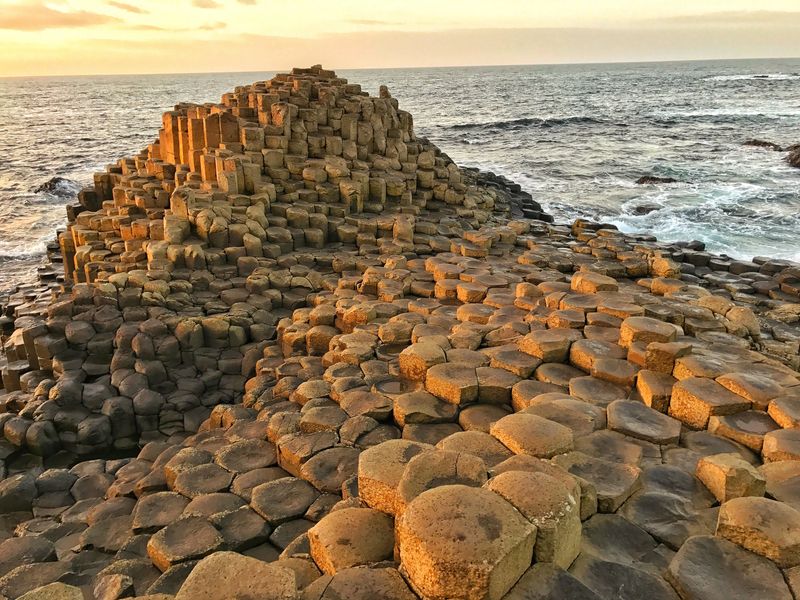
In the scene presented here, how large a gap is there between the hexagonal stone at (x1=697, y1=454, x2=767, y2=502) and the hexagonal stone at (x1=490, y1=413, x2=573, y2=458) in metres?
0.99

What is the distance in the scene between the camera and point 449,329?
24.4 feet

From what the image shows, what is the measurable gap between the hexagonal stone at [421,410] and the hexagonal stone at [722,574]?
7.71 ft

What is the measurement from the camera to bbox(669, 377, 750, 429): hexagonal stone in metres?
5.05

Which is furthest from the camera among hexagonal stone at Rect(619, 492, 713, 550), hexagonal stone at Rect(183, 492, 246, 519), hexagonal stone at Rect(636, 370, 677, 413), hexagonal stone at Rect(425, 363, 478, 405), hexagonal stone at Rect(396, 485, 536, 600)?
hexagonal stone at Rect(425, 363, 478, 405)

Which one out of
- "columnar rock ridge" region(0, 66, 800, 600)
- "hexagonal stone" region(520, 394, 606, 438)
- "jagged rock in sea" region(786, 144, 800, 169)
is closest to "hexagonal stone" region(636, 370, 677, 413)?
"columnar rock ridge" region(0, 66, 800, 600)

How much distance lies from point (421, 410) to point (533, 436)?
53.1 inches

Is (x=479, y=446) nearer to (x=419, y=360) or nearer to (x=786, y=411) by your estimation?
(x=419, y=360)

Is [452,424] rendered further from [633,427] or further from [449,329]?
[449,329]

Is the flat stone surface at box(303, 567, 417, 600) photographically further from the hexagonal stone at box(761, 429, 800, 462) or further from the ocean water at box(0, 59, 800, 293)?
the ocean water at box(0, 59, 800, 293)

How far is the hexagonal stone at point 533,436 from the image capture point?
4.25 metres

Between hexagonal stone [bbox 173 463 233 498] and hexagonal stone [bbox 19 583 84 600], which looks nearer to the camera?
hexagonal stone [bbox 19 583 84 600]

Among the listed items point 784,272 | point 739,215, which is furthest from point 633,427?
point 739,215

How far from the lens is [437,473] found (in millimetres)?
3666

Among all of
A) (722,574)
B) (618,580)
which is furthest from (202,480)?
(722,574)
